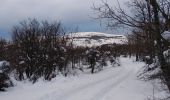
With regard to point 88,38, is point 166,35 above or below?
above

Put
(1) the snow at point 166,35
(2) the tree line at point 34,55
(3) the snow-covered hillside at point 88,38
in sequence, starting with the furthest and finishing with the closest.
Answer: (3) the snow-covered hillside at point 88,38 < (2) the tree line at point 34,55 < (1) the snow at point 166,35

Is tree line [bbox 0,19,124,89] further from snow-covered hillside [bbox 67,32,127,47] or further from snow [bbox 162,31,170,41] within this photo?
snow [bbox 162,31,170,41]

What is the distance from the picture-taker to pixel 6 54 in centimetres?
2867

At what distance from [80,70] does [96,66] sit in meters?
3.09

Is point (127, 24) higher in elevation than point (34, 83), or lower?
higher

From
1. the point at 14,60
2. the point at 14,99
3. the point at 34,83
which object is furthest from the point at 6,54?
the point at 14,99

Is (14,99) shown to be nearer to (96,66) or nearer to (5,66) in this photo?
(5,66)

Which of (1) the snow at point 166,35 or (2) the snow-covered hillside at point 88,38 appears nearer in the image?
(1) the snow at point 166,35

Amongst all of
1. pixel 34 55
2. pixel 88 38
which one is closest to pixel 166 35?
pixel 34 55

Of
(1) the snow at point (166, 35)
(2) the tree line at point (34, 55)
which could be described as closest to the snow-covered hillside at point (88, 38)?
(2) the tree line at point (34, 55)

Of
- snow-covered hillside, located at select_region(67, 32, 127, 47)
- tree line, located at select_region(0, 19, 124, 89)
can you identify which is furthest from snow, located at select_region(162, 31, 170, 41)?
snow-covered hillside, located at select_region(67, 32, 127, 47)

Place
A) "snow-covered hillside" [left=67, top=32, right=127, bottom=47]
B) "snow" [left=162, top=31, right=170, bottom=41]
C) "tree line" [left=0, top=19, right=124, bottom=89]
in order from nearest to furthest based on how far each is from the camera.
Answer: "snow" [left=162, top=31, right=170, bottom=41]
"tree line" [left=0, top=19, right=124, bottom=89]
"snow-covered hillside" [left=67, top=32, right=127, bottom=47]

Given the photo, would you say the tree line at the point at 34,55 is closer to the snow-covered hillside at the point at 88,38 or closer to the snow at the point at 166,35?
the snow-covered hillside at the point at 88,38

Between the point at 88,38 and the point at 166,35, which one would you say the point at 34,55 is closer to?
the point at 166,35
